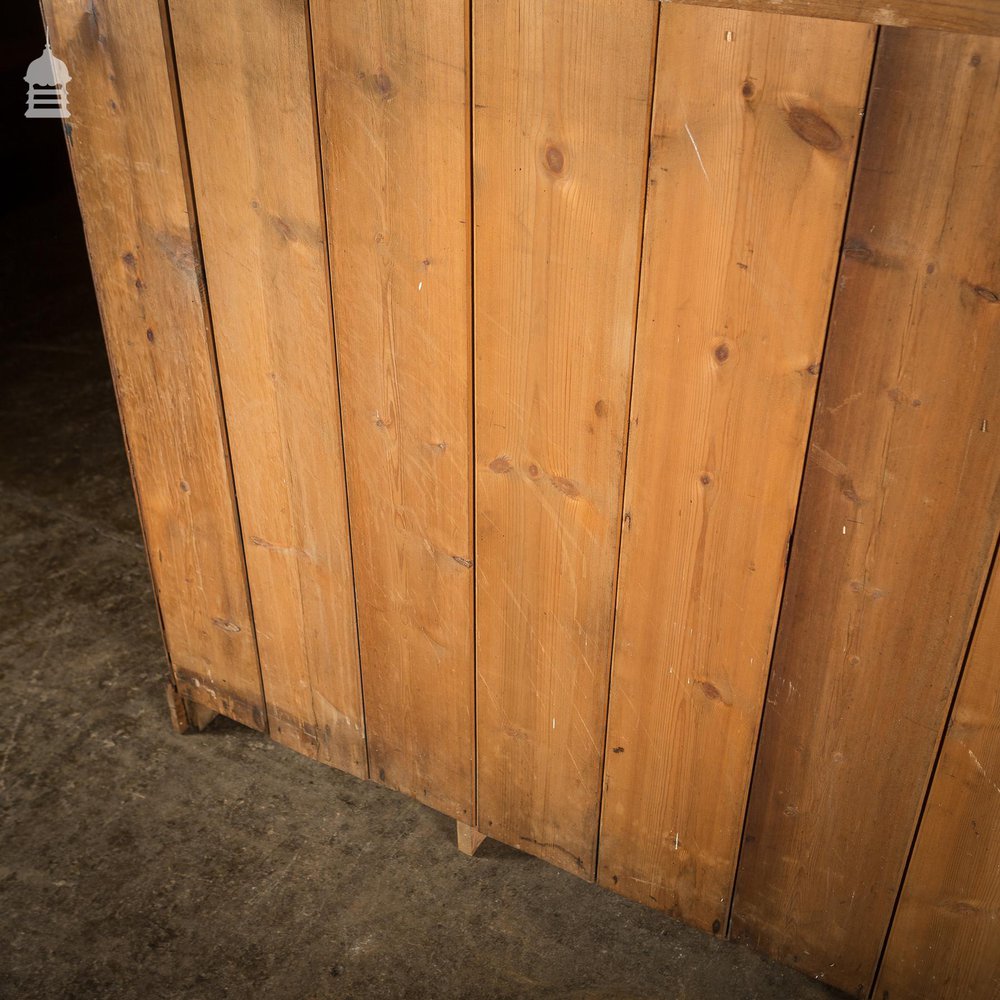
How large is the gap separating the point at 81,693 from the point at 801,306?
1.73 m

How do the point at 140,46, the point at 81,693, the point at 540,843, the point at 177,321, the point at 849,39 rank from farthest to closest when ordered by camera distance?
1. the point at 81,693
2. the point at 540,843
3. the point at 177,321
4. the point at 140,46
5. the point at 849,39

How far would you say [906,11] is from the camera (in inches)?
38.5

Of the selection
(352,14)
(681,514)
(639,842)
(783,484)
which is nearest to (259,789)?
(639,842)

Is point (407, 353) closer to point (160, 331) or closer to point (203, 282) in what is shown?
point (203, 282)

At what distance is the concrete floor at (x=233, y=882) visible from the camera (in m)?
1.74

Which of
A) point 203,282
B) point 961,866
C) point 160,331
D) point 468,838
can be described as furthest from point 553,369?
point 468,838

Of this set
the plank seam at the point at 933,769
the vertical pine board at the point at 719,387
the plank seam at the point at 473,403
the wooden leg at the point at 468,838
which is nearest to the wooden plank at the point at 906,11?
the vertical pine board at the point at 719,387

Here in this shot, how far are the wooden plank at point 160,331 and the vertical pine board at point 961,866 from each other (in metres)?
1.12

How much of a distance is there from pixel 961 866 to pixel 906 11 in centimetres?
102

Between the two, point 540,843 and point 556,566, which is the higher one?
point 556,566

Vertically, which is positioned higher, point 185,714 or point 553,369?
point 553,369

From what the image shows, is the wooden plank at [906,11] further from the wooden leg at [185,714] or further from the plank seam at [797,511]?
the wooden leg at [185,714]

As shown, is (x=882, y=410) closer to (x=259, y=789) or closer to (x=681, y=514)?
(x=681, y=514)

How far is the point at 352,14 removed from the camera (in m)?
1.28
